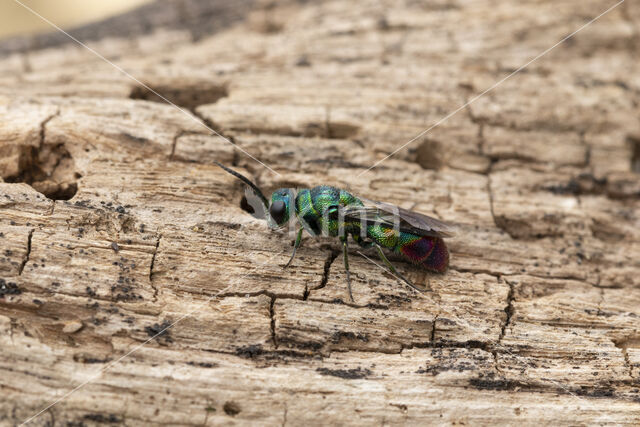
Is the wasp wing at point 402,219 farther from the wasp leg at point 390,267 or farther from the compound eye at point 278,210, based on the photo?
the compound eye at point 278,210

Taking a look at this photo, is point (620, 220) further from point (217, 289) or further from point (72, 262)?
point (72, 262)

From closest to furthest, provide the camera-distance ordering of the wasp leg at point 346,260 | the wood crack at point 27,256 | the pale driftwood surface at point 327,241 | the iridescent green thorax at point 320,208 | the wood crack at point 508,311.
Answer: the pale driftwood surface at point 327,241 → the wood crack at point 27,256 → the wood crack at point 508,311 → the wasp leg at point 346,260 → the iridescent green thorax at point 320,208

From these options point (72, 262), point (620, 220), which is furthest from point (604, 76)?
point (72, 262)

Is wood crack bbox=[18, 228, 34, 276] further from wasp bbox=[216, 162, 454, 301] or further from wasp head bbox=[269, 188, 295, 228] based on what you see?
wasp head bbox=[269, 188, 295, 228]

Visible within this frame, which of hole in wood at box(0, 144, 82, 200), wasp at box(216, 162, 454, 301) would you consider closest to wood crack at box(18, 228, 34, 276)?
hole in wood at box(0, 144, 82, 200)

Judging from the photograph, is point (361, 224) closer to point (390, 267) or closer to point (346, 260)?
point (346, 260)

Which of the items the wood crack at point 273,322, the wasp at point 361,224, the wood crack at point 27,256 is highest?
the wasp at point 361,224

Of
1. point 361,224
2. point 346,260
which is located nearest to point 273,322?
point 346,260

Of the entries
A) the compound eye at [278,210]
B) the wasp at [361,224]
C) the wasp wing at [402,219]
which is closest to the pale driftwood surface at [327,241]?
the wasp at [361,224]
